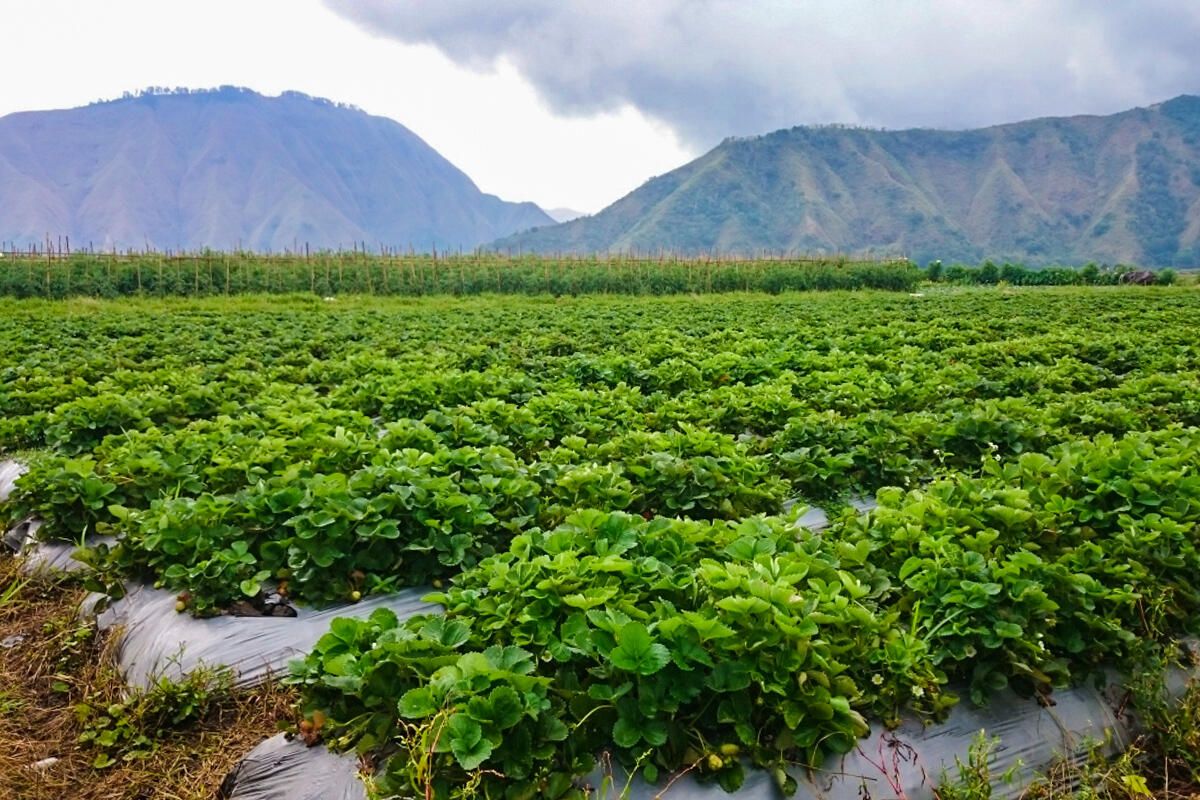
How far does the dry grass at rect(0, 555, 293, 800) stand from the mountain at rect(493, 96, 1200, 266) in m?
157

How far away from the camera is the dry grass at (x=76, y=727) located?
3.09 meters

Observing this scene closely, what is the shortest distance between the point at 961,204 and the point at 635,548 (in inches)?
8214

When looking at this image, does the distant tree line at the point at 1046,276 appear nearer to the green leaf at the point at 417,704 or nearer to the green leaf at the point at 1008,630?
the green leaf at the point at 1008,630

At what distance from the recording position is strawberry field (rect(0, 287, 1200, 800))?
2.57 meters

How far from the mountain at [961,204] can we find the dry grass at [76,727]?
15700cm

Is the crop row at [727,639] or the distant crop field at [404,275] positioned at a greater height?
the distant crop field at [404,275]

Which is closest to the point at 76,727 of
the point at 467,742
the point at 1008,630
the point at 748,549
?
the point at 467,742

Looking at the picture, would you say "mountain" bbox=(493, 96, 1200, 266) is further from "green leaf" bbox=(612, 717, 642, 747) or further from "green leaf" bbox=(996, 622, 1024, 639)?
"green leaf" bbox=(612, 717, 642, 747)

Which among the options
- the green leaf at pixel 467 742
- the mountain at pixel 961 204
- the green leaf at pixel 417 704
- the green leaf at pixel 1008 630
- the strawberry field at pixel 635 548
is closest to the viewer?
the green leaf at pixel 467 742

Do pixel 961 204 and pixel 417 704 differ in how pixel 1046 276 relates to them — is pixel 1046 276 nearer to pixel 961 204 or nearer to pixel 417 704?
pixel 417 704

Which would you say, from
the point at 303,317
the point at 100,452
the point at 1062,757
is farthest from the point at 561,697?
the point at 303,317

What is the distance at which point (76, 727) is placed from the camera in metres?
3.52

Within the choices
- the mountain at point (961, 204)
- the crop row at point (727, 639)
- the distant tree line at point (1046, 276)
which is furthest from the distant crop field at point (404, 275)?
the mountain at point (961, 204)

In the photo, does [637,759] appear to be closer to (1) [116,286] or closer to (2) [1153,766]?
(2) [1153,766]
